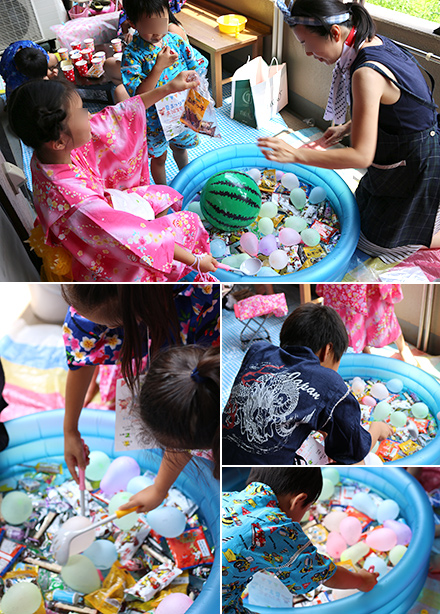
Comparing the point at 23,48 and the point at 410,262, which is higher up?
the point at 23,48

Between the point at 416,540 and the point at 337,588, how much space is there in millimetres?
209

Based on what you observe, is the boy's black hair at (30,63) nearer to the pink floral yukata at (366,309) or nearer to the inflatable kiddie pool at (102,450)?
the inflatable kiddie pool at (102,450)

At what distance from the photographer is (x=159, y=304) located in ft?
2.98

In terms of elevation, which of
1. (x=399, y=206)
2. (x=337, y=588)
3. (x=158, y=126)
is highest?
(x=158, y=126)

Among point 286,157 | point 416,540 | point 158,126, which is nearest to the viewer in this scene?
point 416,540

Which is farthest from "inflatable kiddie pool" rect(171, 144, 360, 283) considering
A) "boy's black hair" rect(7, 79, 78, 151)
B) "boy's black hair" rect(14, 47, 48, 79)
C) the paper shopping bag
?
"boy's black hair" rect(14, 47, 48, 79)

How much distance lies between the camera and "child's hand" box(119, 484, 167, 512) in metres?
1.01

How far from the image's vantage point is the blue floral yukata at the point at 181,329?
35.8 inches

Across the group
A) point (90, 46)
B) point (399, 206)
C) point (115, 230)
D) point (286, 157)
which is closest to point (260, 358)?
point (115, 230)

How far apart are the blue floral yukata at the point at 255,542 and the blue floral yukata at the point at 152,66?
1824mm

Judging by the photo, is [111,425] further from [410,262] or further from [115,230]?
[410,262]

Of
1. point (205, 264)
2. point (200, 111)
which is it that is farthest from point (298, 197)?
point (205, 264)

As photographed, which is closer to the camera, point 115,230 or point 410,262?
point 115,230

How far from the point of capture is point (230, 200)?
7.77ft
